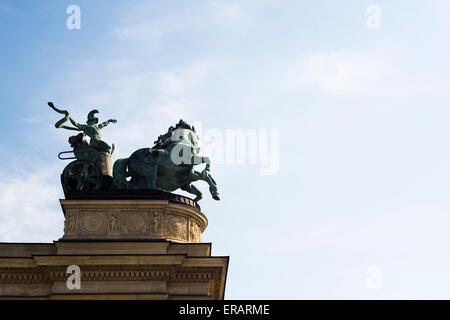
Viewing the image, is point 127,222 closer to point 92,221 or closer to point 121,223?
point 121,223

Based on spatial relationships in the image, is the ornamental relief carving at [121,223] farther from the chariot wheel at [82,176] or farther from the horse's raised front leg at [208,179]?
the horse's raised front leg at [208,179]

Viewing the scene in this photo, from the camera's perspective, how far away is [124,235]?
30.8 meters

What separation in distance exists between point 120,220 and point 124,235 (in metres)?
0.76

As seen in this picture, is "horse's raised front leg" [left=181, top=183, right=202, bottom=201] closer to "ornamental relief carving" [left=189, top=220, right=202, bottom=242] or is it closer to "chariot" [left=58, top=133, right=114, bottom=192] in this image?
"ornamental relief carving" [left=189, top=220, right=202, bottom=242]

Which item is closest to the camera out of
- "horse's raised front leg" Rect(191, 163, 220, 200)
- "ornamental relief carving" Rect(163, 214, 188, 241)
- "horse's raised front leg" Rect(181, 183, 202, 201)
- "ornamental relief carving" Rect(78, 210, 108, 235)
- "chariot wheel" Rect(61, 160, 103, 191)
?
"ornamental relief carving" Rect(78, 210, 108, 235)

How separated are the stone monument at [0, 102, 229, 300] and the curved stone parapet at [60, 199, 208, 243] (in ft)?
0.14

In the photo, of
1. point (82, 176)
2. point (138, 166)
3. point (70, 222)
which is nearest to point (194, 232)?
point (138, 166)

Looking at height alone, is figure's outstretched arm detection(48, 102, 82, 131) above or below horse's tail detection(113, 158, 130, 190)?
above

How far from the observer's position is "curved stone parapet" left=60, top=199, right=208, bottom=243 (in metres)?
30.8

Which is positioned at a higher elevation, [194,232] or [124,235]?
[194,232]

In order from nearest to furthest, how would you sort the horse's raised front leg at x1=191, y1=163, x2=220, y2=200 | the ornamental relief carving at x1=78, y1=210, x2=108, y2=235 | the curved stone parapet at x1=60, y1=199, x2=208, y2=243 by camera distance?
the curved stone parapet at x1=60, y1=199, x2=208, y2=243, the ornamental relief carving at x1=78, y1=210, x2=108, y2=235, the horse's raised front leg at x1=191, y1=163, x2=220, y2=200

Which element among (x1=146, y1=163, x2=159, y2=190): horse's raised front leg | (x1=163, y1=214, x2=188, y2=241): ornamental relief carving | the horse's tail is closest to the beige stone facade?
(x1=163, y1=214, x2=188, y2=241): ornamental relief carving
